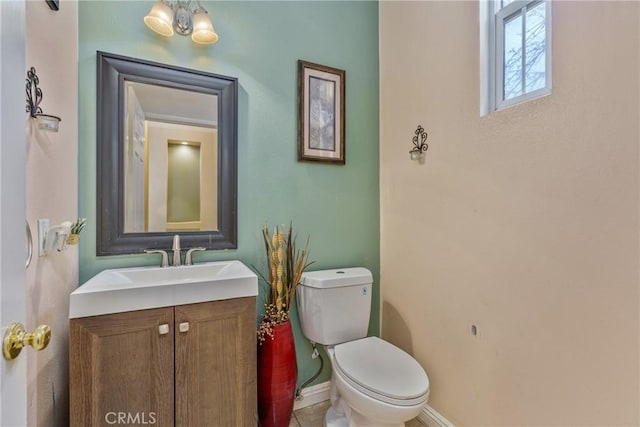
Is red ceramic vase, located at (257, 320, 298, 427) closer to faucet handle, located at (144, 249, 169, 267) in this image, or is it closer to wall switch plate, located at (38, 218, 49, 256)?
faucet handle, located at (144, 249, 169, 267)

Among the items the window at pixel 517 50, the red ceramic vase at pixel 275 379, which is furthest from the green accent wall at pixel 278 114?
the window at pixel 517 50

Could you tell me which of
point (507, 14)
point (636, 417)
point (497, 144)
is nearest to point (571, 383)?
point (636, 417)

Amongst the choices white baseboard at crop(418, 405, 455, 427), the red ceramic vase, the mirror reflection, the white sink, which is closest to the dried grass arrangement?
the red ceramic vase

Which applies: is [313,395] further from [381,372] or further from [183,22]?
[183,22]

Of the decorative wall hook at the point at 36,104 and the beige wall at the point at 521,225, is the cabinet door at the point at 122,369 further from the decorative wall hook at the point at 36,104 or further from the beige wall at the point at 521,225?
the beige wall at the point at 521,225

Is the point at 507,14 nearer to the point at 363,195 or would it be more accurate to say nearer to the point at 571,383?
the point at 363,195

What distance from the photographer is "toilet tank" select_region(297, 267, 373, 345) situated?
1592 mm

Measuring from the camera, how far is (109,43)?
1.39 m

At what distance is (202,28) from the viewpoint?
1.46 meters

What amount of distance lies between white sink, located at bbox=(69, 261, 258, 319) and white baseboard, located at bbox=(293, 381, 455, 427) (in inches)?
36.0

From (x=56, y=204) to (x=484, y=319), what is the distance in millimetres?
1812

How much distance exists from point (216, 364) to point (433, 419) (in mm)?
1173

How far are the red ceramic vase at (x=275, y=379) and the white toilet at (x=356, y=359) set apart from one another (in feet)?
0.68
